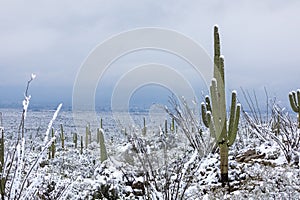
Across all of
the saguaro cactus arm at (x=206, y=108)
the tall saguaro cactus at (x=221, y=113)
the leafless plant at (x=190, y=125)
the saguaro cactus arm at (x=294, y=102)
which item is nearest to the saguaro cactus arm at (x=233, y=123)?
the tall saguaro cactus at (x=221, y=113)

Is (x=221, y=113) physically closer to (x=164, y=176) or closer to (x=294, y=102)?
(x=164, y=176)

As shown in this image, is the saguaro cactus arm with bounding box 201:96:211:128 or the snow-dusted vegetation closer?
the snow-dusted vegetation

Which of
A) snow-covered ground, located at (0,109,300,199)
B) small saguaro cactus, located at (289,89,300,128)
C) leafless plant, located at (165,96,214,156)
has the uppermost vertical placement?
small saguaro cactus, located at (289,89,300,128)

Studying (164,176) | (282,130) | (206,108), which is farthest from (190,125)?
(164,176)

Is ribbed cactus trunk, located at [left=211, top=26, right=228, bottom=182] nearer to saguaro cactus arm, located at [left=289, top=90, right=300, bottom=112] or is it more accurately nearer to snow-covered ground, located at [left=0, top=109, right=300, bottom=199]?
snow-covered ground, located at [left=0, top=109, right=300, bottom=199]

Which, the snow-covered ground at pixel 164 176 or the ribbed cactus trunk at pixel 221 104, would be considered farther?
the ribbed cactus trunk at pixel 221 104

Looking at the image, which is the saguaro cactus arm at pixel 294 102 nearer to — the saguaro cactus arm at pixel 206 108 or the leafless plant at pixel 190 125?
the leafless plant at pixel 190 125

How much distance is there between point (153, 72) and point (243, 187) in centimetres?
298

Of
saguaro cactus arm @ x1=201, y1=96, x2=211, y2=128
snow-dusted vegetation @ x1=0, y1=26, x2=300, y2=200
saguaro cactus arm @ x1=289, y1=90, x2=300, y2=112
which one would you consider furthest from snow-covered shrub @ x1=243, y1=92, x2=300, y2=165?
saguaro cactus arm @ x1=201, y1=96, x2=211, y2=128

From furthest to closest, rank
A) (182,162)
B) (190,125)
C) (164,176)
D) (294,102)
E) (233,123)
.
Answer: (294,102) < (190,125) < (233,123) < (182,162) < (164,176)

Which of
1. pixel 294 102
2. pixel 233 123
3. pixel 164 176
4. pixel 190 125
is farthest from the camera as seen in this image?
pixel 294 102

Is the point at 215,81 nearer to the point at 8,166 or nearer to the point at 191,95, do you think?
the point at 191,95

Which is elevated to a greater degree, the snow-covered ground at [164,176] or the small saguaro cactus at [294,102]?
the small saguaro cactus at [294,102]

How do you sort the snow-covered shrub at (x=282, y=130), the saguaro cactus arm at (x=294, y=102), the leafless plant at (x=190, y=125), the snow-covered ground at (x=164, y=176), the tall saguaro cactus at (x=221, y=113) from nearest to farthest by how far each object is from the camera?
the snow-covered ground at (x=164, y=176), the tall saguaro cactus at (x=221, y=113), the snow-covered shrub at (x=282, y=130), the leafless plant at (x=190, y=125), the saguaro cactus arm at (x=294, y=102)
